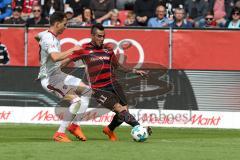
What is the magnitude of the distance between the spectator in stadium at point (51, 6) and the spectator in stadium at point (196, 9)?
13.3 feet

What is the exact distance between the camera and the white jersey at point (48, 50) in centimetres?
1448

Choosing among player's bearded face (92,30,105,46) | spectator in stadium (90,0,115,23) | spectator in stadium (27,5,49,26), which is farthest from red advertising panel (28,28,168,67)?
player's bearded face (92,30,105,46)

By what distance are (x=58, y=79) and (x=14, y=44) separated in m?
8.39

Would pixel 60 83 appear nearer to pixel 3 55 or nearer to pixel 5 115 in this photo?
pixel 5 115

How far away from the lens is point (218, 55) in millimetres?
22328

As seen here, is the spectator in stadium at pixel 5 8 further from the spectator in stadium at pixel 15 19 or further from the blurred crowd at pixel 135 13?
the spectator in stadium at pixel 15 19

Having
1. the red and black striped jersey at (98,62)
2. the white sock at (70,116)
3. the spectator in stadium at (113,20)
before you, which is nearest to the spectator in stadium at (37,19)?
the spectator in stadium at (113,20)

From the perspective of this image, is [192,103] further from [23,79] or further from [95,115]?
[23,79]

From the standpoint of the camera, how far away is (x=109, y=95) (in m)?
14.7

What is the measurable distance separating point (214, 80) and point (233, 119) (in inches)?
43.7

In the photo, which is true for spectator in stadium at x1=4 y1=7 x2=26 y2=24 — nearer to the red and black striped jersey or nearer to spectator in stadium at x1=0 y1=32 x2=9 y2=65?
spectator in stadium at x1=0 y1=32 x2=9 y2=65

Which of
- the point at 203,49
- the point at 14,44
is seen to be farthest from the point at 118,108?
the point at 14,44

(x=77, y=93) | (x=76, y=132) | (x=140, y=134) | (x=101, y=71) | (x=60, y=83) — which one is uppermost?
(x=101, y=71)

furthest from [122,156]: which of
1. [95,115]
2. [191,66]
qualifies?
[191,66]
